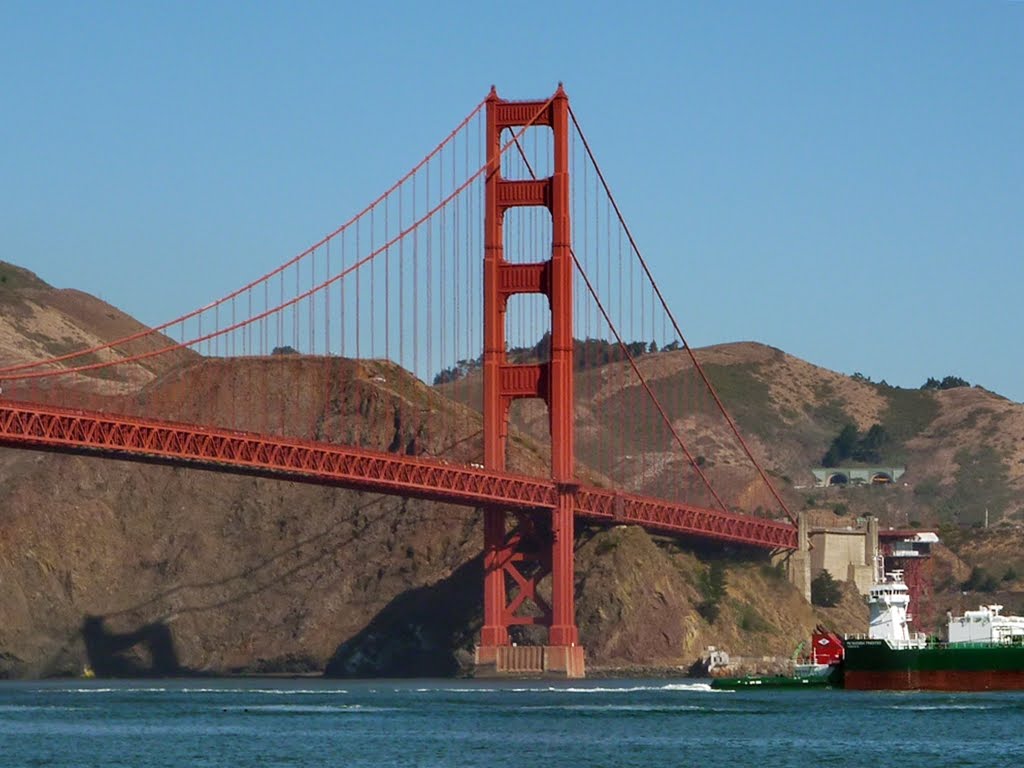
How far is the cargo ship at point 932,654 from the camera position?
101 metres

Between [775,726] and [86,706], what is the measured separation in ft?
93.8

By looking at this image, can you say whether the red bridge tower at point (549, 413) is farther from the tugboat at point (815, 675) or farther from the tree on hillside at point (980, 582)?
the tree on hillside at point (980, 582)

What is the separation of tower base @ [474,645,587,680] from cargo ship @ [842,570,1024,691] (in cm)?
2204

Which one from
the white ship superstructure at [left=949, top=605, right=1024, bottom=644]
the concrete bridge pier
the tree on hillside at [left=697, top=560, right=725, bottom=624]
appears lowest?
the white ship superstructure at [left=949, top=605, right=1024, bottom=644]

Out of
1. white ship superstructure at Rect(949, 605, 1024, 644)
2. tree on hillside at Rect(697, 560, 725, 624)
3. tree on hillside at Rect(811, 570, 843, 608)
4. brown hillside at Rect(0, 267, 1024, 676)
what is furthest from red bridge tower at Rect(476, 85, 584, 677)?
tree on hillside at Rect(811, 570, 843, 608)

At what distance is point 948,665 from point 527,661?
28.7 m

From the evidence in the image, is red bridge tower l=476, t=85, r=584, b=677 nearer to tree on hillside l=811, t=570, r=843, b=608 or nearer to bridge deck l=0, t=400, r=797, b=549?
bridge deck l=0, t=400, r=797, b=549

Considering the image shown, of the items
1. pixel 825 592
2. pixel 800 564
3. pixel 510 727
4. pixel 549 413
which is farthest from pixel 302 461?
pixel 825 592

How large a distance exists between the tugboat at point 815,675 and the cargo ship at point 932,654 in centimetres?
284

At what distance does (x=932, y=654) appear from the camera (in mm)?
100812

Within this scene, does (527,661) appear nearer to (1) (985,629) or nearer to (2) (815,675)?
(2) (815,675)

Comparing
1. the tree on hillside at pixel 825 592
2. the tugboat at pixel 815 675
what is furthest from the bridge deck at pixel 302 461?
the tree on hillside at pixel 825 592

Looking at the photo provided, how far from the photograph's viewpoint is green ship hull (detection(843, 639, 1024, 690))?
331 ft

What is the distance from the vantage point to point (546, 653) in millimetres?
123875
